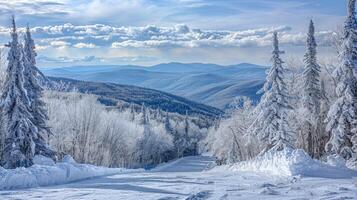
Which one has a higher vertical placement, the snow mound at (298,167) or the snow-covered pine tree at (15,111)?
the snow-covered pine tree at (15,111)

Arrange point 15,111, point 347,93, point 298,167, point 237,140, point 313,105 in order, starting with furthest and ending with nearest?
point 237,140 → point 313,105 → point 347,93 → point 15,111 → point 298,167

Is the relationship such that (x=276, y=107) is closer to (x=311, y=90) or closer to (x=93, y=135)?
(x=311, y=90)

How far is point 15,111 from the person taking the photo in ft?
101

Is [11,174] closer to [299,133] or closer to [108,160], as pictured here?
[299,133]

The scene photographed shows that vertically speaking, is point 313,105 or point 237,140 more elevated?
point 313,105

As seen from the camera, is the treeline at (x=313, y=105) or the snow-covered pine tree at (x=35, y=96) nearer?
the treeline at (x=313, y=105)

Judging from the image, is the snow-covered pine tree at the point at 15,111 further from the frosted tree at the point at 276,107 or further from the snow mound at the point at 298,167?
the frosted tree at the point at 276,107

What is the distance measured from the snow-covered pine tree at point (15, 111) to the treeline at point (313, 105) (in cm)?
1671

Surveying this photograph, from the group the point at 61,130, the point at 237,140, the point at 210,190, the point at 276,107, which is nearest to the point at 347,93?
the point at 276,107

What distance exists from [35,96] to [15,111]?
5.24 metres

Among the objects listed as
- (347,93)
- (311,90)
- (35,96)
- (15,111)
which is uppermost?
(311,90)

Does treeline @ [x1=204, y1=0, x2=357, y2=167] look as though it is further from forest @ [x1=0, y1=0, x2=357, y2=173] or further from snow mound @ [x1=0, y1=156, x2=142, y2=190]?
snow mound @ [x1=0, y1=156, x2=142, y2=190]

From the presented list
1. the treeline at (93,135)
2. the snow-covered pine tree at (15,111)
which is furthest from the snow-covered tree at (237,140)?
the snow-covered pine tree at (15,111)

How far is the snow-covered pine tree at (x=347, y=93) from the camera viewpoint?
107ft
